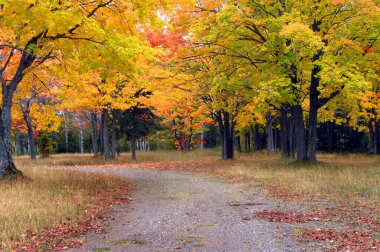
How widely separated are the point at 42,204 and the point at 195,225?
3.78 meters

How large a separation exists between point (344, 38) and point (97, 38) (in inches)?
428

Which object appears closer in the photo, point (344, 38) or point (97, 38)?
point (97, 38)

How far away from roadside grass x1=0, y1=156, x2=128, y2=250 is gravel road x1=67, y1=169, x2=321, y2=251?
34.7 inches

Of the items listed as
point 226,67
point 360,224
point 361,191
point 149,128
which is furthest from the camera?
point 149,128

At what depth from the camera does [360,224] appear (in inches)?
288

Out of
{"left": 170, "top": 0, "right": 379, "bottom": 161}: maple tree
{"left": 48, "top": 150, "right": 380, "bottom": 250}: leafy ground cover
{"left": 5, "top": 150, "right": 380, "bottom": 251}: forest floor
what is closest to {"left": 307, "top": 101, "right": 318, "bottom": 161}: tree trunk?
{"left": 170, "top": 0, "right": 379, "bottom": 161}: maple tree

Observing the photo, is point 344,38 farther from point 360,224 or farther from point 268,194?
point 360,224

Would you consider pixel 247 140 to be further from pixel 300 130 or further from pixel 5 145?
pixel 5 145

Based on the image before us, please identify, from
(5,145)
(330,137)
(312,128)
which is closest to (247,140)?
(330,137)

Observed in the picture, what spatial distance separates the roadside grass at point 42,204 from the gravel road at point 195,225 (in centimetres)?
88

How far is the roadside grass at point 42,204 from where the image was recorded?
6.77 metres

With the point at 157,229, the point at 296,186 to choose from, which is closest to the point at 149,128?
the point at 296,186

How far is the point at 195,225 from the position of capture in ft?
24.8

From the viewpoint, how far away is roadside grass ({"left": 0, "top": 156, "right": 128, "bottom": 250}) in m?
6.77
